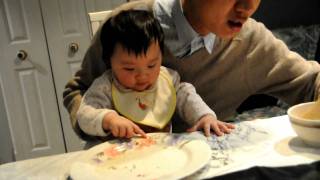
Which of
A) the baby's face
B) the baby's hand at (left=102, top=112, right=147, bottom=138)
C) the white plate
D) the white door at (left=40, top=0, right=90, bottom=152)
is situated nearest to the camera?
the white plate

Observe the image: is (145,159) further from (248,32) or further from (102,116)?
(248,32)

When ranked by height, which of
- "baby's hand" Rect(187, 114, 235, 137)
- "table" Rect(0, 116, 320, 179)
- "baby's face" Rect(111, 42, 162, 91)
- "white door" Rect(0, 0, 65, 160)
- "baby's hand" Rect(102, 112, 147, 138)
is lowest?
"white door" Rect(0, 0, 65, 160)

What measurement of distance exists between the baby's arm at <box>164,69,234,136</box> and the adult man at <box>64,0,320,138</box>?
0.11 metres

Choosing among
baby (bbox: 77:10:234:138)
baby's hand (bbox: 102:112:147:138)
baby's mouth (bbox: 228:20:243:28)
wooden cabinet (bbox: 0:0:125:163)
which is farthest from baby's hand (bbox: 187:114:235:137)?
wooden cabinet (bbox: 0:0:125:163)

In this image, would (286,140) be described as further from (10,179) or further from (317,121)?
(10,179)

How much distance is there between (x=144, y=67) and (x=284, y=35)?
6.05 feet

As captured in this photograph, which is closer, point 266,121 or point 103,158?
point 103,158

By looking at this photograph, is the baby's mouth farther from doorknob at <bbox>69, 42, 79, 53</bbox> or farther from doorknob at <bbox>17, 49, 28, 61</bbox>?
doorknob at <bbox>17, 49, 28, 61</bbox>

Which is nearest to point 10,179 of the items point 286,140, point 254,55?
point 286,140

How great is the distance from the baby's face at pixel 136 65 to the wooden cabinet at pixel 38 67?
6.09 feet

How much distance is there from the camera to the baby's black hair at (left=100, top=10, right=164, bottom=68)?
1059 mm

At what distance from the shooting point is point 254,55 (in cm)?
129

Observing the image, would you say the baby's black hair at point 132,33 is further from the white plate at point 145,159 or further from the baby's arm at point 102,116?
the white plate at point 145,159

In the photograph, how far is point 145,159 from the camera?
857mm
